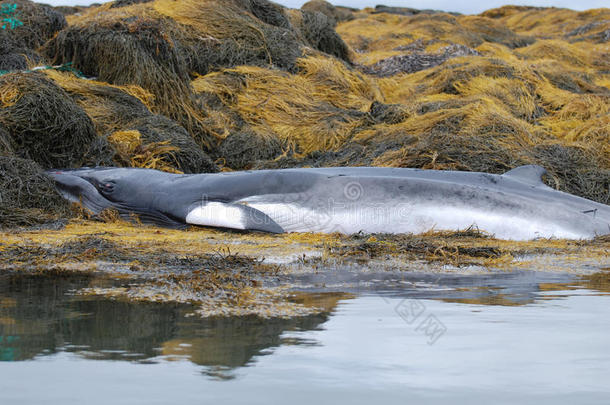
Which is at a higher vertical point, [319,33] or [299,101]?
[319,33]

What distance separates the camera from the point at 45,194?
18.8 ft

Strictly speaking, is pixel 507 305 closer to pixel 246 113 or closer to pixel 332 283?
pixel 332 283

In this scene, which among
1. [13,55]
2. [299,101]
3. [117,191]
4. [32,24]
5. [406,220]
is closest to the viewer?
[406,220]

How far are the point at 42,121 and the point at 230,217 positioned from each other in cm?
266

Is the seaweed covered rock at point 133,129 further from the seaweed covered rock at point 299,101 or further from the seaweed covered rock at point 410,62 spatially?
the seaweed covered rock at point 410,62

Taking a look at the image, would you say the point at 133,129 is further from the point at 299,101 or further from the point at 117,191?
the point at 299,101

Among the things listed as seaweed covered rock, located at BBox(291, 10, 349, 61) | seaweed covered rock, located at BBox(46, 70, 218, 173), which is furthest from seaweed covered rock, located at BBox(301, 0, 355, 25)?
seaweed covered rock, located at BBox(46, 70, 218, 173)

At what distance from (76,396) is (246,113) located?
912 centimetres

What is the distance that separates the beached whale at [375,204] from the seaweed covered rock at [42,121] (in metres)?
1.70

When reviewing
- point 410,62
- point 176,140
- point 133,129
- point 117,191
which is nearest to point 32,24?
point 133,129

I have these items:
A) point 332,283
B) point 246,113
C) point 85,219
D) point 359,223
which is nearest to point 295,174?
point 359,223

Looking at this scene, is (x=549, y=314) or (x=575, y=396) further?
(x=549, y=314)

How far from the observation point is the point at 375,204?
5.26 metres

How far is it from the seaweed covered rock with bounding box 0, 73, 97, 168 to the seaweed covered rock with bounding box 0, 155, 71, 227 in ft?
2.67
